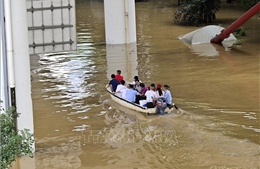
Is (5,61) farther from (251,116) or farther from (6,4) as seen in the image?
(251,116)

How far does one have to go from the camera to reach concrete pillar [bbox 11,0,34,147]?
1427 cm

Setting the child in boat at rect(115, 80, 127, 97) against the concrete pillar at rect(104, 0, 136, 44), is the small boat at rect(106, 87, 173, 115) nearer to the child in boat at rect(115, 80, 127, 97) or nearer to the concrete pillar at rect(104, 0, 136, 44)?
the child in boat at rect(115, 80, 127, 97)

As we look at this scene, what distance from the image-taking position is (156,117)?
18.1 metres

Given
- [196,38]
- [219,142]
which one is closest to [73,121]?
[219,142]

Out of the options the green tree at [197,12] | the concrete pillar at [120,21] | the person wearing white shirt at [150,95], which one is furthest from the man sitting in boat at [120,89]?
the green tree at [197,12]

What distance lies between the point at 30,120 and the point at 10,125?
5.34m

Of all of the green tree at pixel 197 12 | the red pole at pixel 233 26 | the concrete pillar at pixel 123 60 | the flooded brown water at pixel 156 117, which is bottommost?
the flooded brown water at pixel 156 117

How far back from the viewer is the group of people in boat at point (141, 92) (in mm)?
18280

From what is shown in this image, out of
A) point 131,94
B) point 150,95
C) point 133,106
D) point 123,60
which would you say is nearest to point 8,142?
point 150,95

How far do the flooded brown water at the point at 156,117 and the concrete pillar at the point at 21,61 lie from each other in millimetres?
1115

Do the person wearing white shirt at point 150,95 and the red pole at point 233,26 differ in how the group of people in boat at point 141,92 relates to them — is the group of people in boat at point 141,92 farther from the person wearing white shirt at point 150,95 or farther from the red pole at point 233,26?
the red pole at point 233,26

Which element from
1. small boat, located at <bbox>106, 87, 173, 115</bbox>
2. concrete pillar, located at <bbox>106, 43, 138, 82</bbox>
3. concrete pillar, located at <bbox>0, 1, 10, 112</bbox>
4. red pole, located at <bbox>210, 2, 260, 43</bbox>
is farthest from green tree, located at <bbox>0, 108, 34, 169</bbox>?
red pole, located at <bbox>210, 2, 260, 43</bbox>

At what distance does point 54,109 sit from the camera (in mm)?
19891

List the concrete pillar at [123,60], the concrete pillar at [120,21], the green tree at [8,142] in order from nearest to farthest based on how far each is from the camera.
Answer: the green tree at [8,142], the concrete pillar at [123,60], the concrete pillar at [120,21]
